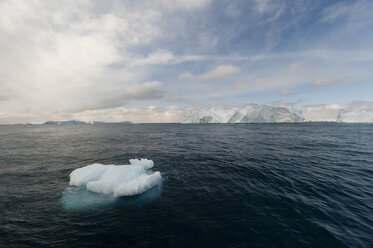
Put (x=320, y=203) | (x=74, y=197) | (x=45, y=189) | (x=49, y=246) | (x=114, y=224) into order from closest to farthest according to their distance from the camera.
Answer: (x=49, y=246) < (x=114, y=224) < (x=320, y=203) < (x=74, y=197) < (x=45, y=189)

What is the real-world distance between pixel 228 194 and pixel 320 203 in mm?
6387

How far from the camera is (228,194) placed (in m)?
11.5

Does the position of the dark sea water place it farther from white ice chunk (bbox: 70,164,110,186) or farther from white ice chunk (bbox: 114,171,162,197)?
white ice chunk (bbox: 70,164,110,186)

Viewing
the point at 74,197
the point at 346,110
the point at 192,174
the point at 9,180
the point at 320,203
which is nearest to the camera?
the point at 320,203

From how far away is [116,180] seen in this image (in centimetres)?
1243

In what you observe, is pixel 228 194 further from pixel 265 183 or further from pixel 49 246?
pixel 49 246

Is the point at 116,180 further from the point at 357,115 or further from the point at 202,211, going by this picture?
the point at 357,115

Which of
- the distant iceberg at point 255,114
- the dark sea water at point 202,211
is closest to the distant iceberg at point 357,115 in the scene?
the distant iceberg at point 255,114

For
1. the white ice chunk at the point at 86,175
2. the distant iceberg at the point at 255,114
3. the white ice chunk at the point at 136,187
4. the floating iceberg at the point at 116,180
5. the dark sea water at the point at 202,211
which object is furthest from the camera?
the distant iceberg at the point at 255,114

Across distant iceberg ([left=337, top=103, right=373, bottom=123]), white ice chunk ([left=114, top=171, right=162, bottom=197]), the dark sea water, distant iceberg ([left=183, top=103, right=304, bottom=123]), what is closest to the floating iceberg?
white ice chunk ([left=114, top=171, right=162, bottom=197])

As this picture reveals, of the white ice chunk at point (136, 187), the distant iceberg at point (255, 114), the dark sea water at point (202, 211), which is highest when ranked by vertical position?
the distant iceberg at point (255, 114)

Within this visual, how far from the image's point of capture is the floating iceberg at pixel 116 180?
37.8 ft

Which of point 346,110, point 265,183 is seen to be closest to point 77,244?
point 265,183

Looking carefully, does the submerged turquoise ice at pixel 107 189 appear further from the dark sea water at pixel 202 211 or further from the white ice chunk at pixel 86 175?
the dark sea water at pixel 202 211
